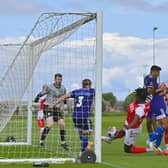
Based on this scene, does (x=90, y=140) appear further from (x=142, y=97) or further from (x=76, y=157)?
(x=142, y=97)

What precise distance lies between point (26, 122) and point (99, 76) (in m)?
7.24

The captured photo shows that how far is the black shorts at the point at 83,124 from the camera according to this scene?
15708 mm

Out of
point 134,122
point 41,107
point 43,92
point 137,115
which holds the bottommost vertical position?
point 134,122

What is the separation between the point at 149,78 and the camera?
17.8 m

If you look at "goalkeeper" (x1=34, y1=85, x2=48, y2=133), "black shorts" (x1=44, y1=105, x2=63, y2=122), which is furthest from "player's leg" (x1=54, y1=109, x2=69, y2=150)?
"goalkeeper" (x1=34, y1=85, x2=48, y2=133)

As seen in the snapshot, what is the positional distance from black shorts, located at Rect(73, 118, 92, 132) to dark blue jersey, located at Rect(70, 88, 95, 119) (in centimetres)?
8

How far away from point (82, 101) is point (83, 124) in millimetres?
511

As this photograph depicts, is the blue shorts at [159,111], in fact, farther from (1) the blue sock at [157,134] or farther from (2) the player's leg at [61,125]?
(2) the player's leg at [61,125]

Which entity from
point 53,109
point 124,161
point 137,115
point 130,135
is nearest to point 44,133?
point 53,109

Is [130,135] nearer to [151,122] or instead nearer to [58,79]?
[151,122]

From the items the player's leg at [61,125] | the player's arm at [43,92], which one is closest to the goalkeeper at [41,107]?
the player's arm at [43,92]

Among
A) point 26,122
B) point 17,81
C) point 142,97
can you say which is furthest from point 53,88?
point 26,122

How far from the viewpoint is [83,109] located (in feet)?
52.0

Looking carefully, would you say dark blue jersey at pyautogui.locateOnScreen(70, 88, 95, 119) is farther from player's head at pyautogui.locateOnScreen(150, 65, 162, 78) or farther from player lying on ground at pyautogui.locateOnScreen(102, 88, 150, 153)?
player's head at pyautogui.locateOnScreen(150, 65, 162, 78)
